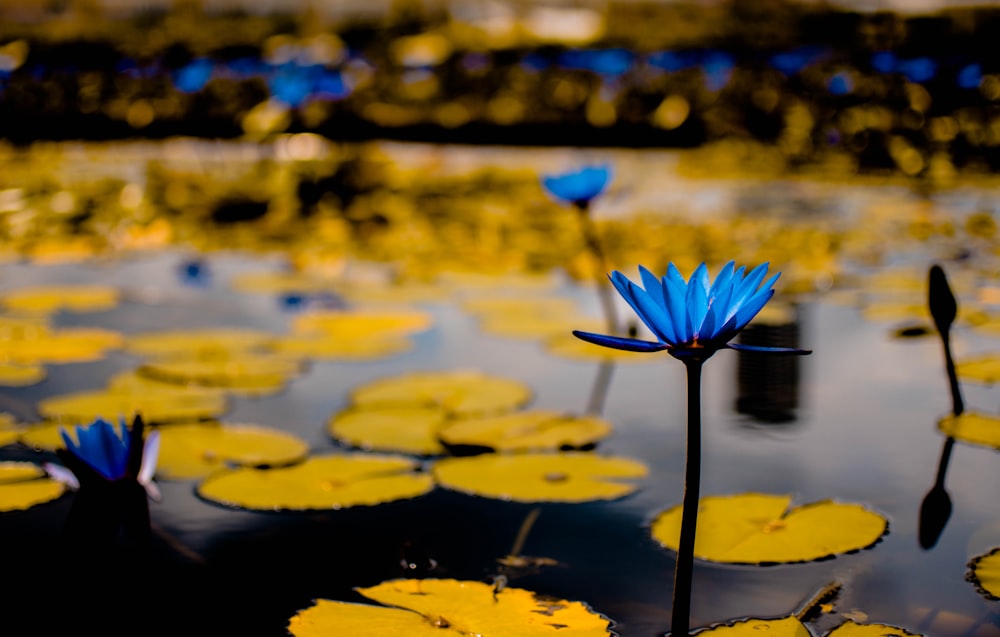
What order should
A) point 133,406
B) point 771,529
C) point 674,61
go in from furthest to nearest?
1. point 674,61
2. point 133,406
3. point 771,529

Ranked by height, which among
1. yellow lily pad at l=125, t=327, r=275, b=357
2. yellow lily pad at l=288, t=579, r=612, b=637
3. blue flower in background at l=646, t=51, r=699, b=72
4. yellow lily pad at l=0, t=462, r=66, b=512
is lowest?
yellow lily pad at l=288, t=579, r=612, b=637

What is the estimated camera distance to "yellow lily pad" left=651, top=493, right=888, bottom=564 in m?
0.92

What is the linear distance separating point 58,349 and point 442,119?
4.45 m

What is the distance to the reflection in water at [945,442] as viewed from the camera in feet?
3.25

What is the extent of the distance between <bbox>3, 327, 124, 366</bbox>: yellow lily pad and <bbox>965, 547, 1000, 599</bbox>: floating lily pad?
134 cm

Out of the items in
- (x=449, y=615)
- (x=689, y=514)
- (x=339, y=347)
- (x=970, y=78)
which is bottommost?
(x=449, y=615)

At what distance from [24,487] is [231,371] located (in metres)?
0.50

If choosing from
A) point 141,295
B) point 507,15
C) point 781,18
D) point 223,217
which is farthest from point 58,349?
point 507,15

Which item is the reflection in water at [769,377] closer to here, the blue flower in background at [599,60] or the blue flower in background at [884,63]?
the blue flower in background at [884,63]

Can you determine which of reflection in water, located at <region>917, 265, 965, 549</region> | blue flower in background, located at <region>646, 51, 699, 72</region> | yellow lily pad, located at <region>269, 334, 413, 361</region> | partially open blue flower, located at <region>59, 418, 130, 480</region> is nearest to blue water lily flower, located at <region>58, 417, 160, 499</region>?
partially open blue flower, located at <region>59, 418, 130, 480</region>

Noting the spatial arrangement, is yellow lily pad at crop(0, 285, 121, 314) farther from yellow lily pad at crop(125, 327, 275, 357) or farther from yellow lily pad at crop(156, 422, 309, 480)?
yellow lily pad at crop(156, 422, 309, 480)

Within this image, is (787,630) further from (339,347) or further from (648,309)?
(339,347)

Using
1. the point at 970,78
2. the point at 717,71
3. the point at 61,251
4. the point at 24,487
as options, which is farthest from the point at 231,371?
the point at 717,71

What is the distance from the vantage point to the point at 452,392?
1.45m
